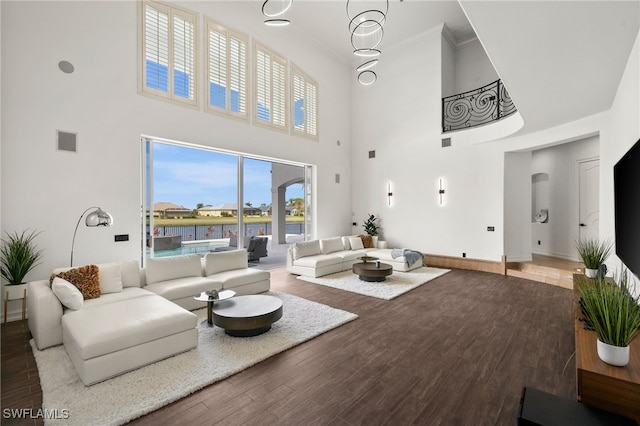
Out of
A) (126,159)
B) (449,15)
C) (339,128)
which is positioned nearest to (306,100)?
(339,128)

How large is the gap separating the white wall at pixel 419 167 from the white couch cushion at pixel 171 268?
6.13m

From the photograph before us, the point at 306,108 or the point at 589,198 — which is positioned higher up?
the point at 306,108

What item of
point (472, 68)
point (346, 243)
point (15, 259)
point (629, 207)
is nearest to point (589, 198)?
point (472, 68)

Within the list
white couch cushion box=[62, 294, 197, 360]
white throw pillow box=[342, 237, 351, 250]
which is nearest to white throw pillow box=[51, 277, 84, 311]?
white couch cushion box=[62, 294, 197, 360]

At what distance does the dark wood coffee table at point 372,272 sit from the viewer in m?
6.01

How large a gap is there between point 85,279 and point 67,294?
516 mm

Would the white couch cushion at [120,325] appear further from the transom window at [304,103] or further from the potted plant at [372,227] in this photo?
the potted plant at [372,227]

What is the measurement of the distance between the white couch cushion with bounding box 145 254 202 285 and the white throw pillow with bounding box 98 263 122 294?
0.46 m

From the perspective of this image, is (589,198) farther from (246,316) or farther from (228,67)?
(228,67)

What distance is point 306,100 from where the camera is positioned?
8.69m

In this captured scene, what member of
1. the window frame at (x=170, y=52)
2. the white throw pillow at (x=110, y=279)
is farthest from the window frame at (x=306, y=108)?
the white throw pillow at (x=110, y=279)

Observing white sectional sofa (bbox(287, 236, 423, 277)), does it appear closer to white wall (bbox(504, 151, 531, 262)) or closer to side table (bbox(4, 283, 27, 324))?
white wall (bbox(504, 151, 531, 262))

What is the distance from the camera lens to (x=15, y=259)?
13.0ft

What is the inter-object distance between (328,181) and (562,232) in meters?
6.60
